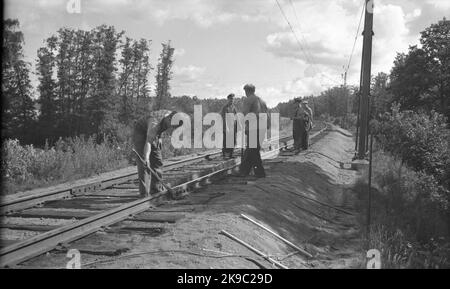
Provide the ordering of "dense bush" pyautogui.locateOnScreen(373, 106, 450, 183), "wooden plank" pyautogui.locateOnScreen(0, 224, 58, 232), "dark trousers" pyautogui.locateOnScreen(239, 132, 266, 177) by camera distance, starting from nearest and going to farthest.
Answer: "wooden plank" pyautogui.locateOnScreen(0, 224, 58, 232) < "dark trousers" pyautogui.locateOnScreen(239, 132, 266, 177) < "dense bush" pyautogui.locateOnScreen(373, 106, 450, 183)

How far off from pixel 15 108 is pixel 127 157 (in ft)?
116

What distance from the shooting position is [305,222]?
789cm

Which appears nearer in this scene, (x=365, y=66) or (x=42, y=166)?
(x=42, y=166)

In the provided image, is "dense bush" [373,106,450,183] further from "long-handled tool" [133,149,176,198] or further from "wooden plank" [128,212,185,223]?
"wooden plank" [128,212,185,223]

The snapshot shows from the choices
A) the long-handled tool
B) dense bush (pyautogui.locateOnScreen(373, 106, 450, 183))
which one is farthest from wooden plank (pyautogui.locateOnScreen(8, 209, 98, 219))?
dense bush (pyautogui.locateOnScreen(373, 106, 450, 183))

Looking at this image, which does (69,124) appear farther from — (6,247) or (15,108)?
(6,247)

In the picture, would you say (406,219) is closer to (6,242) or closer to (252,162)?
(252,162)

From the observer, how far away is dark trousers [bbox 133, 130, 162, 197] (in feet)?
26.1

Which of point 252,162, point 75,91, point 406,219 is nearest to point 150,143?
point 252,162

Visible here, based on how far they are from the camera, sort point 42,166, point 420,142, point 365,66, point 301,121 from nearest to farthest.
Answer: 1. point 42,166
2. point 365,66
3. point 420,142
4. point 301,121

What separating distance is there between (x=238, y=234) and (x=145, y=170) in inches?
104

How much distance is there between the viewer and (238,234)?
230 inches

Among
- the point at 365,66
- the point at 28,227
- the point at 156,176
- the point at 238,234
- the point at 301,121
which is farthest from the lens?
the point at 301,121
